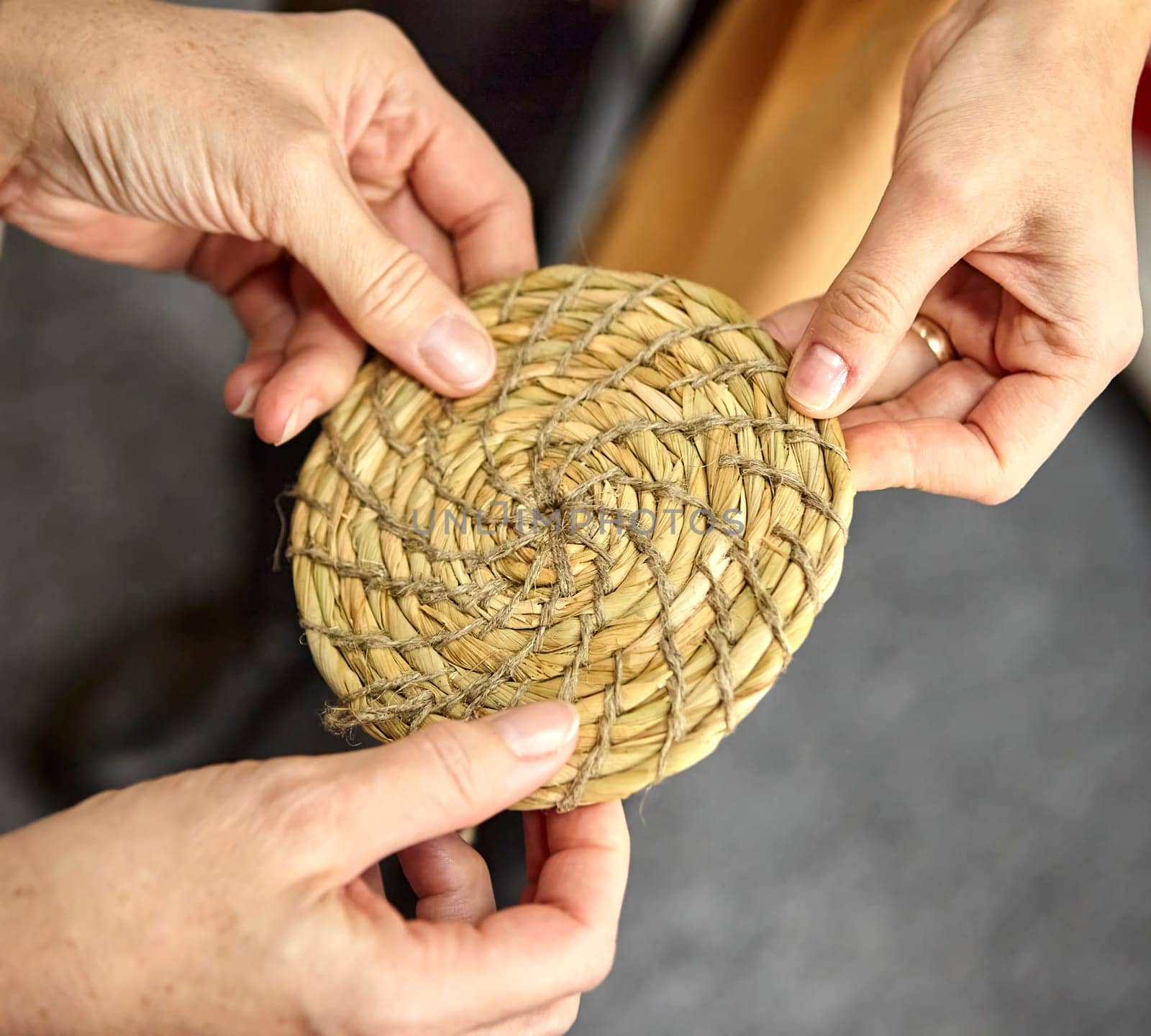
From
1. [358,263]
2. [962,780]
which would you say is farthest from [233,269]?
[962,780]

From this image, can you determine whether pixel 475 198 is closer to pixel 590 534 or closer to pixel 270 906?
pixel 590 534

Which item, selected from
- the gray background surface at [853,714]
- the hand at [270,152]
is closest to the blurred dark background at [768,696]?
the gray background surface at [853,714]

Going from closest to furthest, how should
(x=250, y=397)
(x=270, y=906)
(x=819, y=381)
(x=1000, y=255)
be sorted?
(x=270, y=906), (x=819, y=381), (x=1000, y=255), (x=250, y=397)

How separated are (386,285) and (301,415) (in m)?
0.14

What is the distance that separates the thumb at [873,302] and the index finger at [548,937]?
12.8 inches

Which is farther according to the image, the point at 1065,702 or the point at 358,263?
the point at 1065,702

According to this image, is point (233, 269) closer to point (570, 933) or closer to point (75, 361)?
point (75, 361)

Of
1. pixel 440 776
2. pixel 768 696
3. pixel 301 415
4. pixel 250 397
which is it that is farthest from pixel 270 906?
pixel 768 696

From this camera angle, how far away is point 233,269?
99 cm

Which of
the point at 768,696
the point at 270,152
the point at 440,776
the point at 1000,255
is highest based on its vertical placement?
the point at 1000,255

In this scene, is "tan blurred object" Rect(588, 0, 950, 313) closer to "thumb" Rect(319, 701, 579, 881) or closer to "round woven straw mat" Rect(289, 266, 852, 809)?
"round woven straw mat" Rect(289, 266, 852, 809)

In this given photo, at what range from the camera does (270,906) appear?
0.49m

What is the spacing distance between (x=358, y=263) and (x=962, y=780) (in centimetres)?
98

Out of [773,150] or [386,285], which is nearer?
[386,285]
